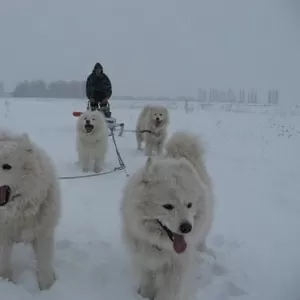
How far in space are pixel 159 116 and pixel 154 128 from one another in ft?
1.09

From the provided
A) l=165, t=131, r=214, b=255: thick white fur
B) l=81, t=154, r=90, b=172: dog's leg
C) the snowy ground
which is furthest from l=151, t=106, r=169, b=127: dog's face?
l=165, t=131, r=214, b=255: thick white fur

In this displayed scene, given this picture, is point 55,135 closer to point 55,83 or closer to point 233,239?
point 233,239

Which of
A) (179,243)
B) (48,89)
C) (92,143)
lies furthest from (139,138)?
(48,89)

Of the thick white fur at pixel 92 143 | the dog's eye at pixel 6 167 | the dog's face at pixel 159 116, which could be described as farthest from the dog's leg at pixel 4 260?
the dog's face at pixel 159 116

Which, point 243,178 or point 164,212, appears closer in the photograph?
point 164,212

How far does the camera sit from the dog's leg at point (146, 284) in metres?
2.66

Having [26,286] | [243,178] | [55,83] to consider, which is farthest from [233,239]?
[55,83]

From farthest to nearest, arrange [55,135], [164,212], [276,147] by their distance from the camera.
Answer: [55,135] → [276,147] → [164,212]

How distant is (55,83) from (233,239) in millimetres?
70361

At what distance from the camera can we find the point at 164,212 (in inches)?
93.1

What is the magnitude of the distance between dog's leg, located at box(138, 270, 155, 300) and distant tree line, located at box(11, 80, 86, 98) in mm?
66494

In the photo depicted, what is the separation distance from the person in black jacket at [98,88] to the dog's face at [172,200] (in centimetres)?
780

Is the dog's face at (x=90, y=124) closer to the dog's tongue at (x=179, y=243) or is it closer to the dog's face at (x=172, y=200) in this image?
the dog's face at (x=172, y=200)

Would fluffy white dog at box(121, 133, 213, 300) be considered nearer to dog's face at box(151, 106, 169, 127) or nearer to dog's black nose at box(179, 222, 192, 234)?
dog's black nose at box(179, 222, 192, 234)
